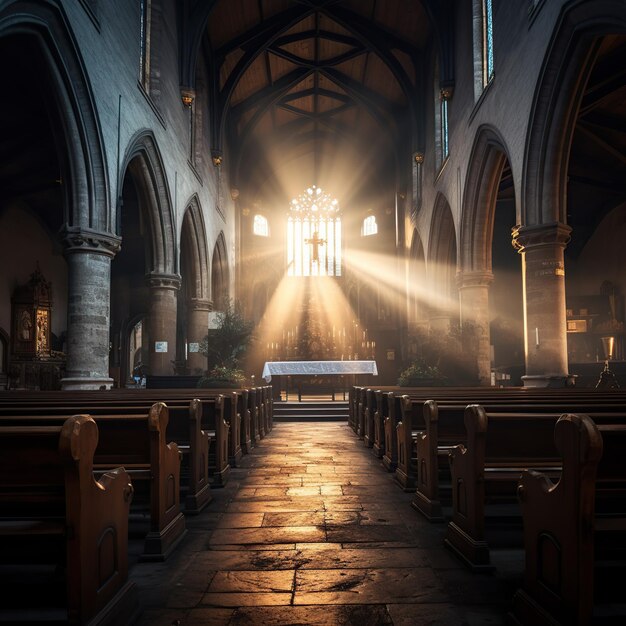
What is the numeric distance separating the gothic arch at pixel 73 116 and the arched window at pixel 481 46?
8.10m

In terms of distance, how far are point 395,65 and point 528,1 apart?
31.7 ft

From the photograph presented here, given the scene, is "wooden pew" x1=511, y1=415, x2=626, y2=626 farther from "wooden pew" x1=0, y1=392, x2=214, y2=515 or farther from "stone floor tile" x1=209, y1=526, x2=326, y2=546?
"wooden pew" x1=0, y1=392, x2=214, y2=515

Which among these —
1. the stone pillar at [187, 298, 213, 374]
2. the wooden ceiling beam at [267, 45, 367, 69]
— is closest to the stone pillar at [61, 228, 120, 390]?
the stone pillar at [187, 298, 213, 374]

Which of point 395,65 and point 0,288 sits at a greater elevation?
point 395,65

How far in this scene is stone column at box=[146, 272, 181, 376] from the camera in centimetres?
1327

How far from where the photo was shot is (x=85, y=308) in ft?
29.3

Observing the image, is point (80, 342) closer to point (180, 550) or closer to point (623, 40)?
point (180, 550)

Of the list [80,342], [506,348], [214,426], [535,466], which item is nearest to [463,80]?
[506,348]

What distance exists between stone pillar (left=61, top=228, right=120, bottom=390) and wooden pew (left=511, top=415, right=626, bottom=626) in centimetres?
777

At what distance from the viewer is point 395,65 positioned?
61.0 ft

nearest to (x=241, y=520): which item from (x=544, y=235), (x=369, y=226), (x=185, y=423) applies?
(x=185, y=423)

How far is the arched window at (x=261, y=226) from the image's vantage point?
2767 cm

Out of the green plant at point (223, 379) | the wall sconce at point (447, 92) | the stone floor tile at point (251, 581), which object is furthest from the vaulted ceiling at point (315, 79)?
the stone floor tile at point (251, 581)

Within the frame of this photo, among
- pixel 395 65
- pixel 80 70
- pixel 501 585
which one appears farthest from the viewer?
pixel 395 65
